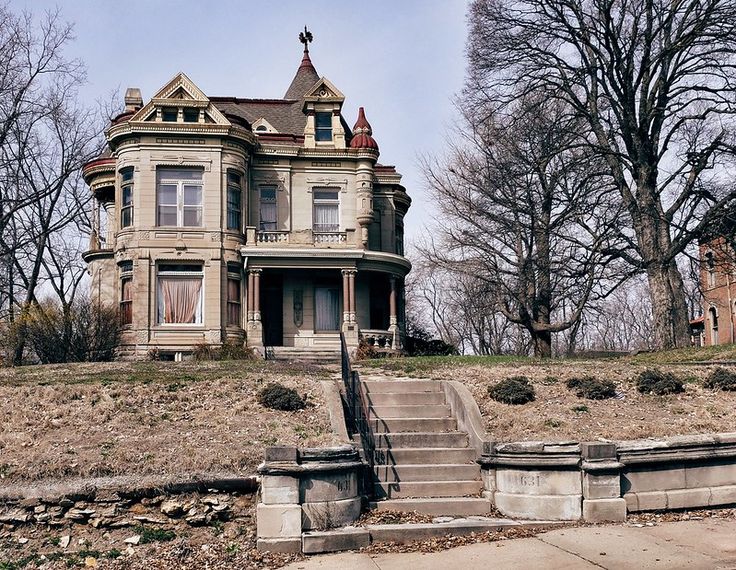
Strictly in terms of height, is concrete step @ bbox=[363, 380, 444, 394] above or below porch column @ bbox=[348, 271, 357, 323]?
below

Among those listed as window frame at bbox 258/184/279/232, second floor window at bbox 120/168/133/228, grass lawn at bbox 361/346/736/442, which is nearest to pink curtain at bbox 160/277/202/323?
second floor window at bbox 120/168/133/228

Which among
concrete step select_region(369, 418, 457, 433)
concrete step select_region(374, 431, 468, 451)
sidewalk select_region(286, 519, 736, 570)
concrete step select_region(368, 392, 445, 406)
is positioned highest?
concrete step select_region(368, 392, 445, 406)

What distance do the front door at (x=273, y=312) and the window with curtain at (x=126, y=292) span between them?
4942mm

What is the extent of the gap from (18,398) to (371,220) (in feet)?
65.8

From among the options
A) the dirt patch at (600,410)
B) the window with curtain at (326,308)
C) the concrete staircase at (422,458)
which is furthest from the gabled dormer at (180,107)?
the concrete staircase at (422,458)

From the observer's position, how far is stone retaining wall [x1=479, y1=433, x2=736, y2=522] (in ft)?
36.2

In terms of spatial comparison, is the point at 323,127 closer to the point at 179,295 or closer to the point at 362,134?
the point at 362,134

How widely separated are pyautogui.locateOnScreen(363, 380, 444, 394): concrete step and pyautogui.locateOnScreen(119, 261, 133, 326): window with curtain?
643 inches

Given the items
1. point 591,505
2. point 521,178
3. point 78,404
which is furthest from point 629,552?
point 521,178

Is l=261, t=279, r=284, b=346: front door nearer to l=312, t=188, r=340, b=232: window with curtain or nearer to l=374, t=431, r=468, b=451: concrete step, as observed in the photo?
l=312, t=188, r=340, b=232: window with curtain

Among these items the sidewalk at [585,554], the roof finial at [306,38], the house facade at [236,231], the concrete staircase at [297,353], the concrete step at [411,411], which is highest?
the roof finial at [306,38]

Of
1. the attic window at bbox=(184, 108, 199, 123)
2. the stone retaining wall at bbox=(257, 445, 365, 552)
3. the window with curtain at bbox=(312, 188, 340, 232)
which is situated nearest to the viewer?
the stone retaining wall at bbox=(257, 445, 365, 552)

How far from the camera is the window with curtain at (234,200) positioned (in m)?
30.7

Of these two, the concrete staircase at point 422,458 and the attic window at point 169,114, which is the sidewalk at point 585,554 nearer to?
the concrete staircase at point 422,458
